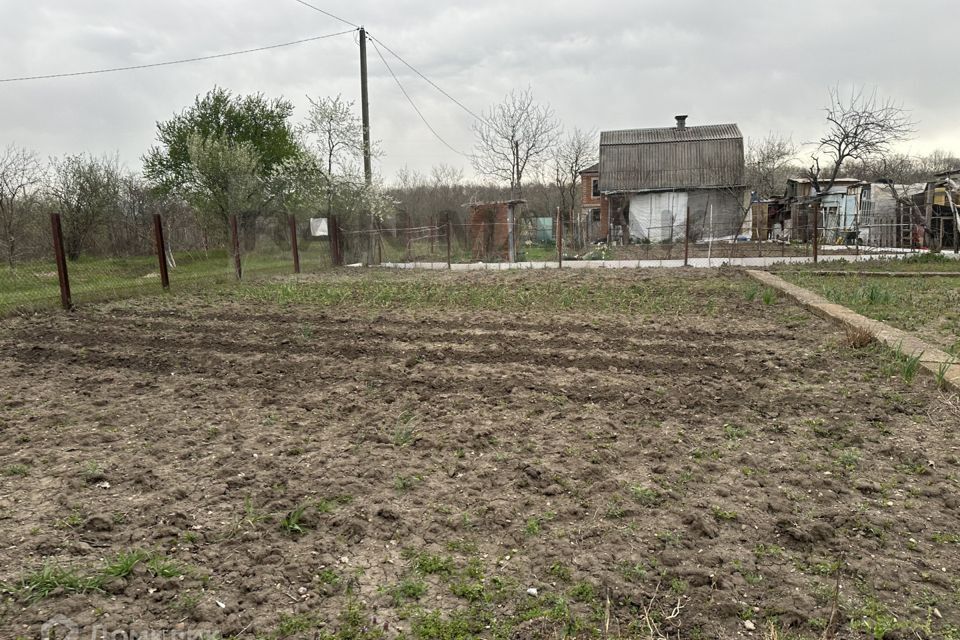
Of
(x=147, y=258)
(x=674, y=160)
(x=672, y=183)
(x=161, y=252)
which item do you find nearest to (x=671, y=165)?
(x=674, y=160)

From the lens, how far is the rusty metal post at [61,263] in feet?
30.9

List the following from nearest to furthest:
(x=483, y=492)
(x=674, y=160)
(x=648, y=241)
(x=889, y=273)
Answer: (x=483, y=492) < (x=889, y=273) < (x=648, y=241) < (x=674, y=160)

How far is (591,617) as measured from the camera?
7.43 feet

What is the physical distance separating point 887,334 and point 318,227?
18.3 m

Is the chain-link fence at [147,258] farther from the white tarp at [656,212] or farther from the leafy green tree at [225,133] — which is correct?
the white tarp at [656,212]

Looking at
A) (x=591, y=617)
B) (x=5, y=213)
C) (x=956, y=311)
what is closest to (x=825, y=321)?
(x=956, y=311)

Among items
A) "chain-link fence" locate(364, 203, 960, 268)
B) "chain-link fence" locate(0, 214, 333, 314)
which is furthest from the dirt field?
"chain-link fence" locate(364, 203, 960, 268)

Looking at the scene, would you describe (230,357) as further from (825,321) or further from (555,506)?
(825,321)

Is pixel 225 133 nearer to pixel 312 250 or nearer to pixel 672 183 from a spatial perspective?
pixel 312 250

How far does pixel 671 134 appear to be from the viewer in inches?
1320

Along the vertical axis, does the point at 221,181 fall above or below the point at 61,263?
above

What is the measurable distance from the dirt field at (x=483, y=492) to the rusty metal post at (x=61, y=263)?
3749mm

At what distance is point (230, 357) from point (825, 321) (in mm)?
6955

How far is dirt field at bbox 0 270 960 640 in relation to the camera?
2301mm
